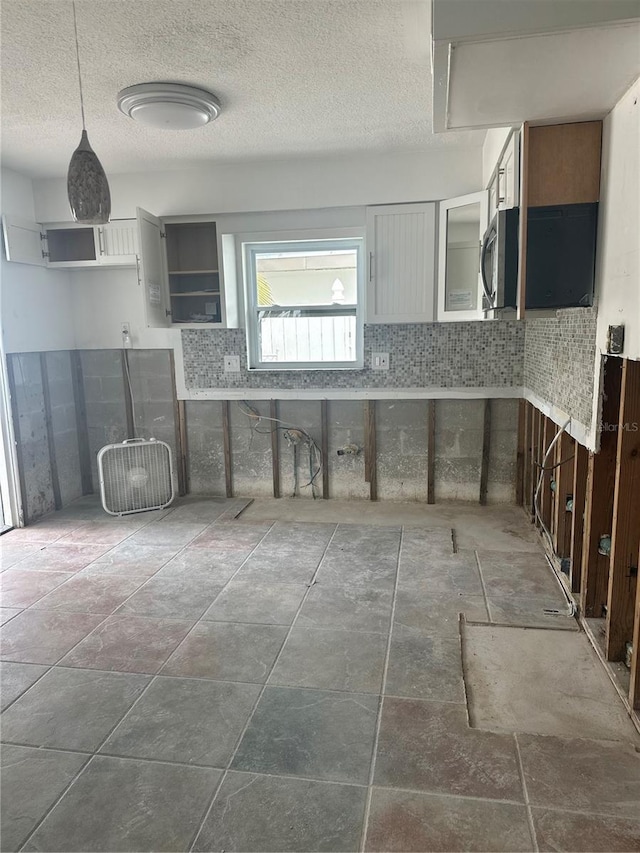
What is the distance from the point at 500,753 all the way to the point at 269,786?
2.49ft

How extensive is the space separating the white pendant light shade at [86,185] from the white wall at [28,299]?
2439 mm

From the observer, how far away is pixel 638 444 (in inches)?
79.0

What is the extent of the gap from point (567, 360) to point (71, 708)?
8.68ft

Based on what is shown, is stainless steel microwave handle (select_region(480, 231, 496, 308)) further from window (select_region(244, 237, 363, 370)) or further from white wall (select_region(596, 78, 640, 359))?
window (select_region(244, 237, 363, 370))

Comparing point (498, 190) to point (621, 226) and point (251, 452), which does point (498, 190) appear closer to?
point (621, 226)

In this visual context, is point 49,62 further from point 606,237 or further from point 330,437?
point 330,437

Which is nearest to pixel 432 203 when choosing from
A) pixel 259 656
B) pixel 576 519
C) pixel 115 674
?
pixel 576 519

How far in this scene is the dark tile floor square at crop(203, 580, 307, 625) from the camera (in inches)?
105

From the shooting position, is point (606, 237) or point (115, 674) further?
point (115, 674)

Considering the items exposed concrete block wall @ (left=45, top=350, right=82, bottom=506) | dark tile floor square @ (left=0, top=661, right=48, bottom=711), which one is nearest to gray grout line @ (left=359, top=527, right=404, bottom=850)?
dark tile floor square @ (left=0, top=661, right=48, bottom=711)

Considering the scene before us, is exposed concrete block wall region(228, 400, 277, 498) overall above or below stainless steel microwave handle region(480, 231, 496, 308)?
below

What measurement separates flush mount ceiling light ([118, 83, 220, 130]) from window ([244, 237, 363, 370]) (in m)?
1.42

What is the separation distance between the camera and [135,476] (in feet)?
14.0

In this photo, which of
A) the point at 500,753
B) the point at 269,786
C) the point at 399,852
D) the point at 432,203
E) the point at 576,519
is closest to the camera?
the point at 399,852
